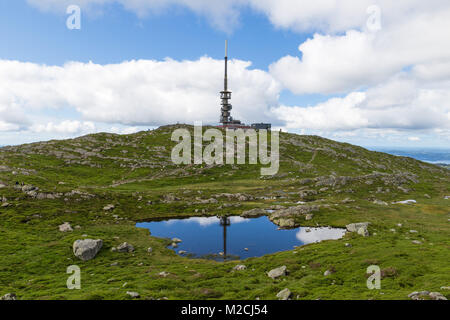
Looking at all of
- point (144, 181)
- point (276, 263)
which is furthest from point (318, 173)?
point (276, 263)

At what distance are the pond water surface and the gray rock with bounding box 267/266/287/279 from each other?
13.5m

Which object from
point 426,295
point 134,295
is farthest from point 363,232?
point 134,295

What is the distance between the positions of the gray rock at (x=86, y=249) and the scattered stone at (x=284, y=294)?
A: 3772 centimetres

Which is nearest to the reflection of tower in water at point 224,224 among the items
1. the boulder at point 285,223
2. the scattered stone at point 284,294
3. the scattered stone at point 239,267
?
the scattered stone at point 239,267

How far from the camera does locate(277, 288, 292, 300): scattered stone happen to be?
92.0 feet

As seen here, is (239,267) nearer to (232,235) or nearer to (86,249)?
(232,235)

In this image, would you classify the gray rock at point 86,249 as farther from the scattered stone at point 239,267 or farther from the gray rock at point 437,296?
the gray rock at point 437,296

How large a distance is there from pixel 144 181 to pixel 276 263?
341ft

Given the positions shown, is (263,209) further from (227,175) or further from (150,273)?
(227,175)

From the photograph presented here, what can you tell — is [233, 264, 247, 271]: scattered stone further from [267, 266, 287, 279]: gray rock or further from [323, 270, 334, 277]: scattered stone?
[323, 270, 334, 277]: scattered stone

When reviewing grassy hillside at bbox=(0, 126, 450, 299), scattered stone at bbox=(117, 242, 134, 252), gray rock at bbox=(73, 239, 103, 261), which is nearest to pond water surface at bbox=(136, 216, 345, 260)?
grassy hillside at bbox=(0, 126, 450, 299)

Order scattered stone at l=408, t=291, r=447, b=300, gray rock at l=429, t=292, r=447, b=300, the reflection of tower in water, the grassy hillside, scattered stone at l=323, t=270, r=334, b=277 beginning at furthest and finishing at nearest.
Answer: the reflection of tower in water → scattered stone at l=323, t=270, r=334, b=277 → the grassy hillside → scattered stone at l=408, t=291, r=447, b=300 → gray rock at l=429, t=292, r=447, b=300

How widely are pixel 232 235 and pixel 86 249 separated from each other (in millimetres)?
34527

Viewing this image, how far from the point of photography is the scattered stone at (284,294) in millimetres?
28055
